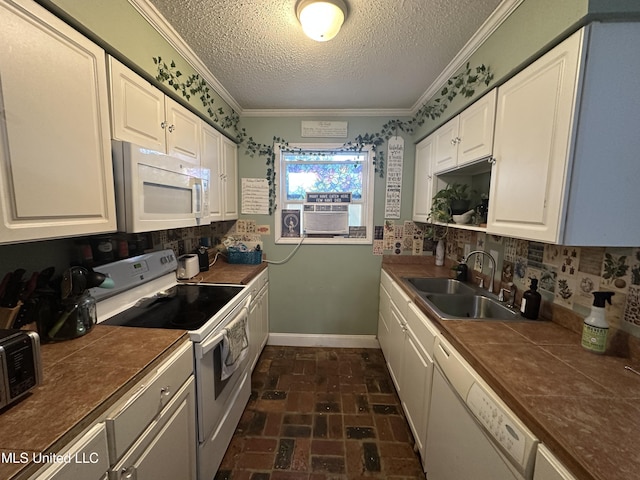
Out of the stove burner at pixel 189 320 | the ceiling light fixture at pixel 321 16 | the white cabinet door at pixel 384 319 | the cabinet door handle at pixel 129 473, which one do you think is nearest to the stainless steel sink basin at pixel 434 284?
the white cabinet door at pixel 384 319

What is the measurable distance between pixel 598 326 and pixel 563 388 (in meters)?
0.39

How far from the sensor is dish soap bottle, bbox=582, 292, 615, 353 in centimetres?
100

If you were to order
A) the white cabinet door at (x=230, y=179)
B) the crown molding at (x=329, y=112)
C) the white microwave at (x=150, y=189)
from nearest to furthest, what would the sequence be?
1. the white microwave at (x=150, y=189)
2. the white cabinet door at (x=230, y=179)
3. the crown molding at (x=329, y=112)

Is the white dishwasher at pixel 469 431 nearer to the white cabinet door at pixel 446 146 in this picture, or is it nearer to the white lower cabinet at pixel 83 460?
the white lower cabinet at pixel 83 460

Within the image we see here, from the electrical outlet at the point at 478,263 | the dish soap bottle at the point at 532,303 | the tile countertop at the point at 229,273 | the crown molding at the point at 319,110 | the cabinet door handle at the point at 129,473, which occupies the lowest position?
the cabinet door handle at the point at 129,473

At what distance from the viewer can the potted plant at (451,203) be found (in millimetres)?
1926

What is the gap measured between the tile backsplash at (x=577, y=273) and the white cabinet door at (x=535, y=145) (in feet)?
1.06

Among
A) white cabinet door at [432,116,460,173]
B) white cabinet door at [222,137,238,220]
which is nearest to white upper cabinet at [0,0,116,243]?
white cabinet door at [222,137,238,220]

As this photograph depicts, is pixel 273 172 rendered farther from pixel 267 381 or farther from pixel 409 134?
pixel 267 381

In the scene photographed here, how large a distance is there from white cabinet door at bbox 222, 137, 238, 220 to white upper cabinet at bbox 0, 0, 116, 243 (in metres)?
1.30

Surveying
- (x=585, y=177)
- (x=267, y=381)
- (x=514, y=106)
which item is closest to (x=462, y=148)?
(x=514, y=106)

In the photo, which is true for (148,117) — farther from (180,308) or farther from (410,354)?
(410,354)

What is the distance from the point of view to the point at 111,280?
129 cm

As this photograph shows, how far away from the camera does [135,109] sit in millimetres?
1272
